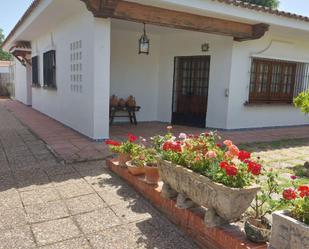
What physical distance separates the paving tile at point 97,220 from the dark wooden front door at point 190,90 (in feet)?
20.2

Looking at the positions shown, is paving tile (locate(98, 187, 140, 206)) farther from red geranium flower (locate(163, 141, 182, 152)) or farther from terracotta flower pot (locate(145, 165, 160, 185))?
red geranium flower (locate(163, 141, 182, 152))

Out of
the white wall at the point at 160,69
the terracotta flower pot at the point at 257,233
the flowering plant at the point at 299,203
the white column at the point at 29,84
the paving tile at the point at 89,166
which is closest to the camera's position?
the flowering plant at the point at 299,203

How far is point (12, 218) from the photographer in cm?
298

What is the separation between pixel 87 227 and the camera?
9.34 feet

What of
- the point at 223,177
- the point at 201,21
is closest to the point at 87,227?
the point at 223,177

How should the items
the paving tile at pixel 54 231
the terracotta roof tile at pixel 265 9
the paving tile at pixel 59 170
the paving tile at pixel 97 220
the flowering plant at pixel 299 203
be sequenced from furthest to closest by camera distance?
1. the terracotta roof tile at pixel 265 9
2. the paving tile at pixel 59 170
3. the paving tile at pixel 97 220
4. the paving tile at pixel 54 231
5. the flowering plant at pixel 299 203

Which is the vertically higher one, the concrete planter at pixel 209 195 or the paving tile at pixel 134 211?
the concrete planter at pixel 209 195

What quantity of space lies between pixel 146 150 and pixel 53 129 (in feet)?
15.3

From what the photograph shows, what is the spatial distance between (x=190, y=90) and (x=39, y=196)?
6.48 meters

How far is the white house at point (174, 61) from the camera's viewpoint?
246 inches

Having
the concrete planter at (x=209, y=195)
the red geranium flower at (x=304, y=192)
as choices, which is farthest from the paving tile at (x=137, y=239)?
the red geranium flower at (x=304, y=192)

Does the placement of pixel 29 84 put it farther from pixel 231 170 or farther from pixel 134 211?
pixel 231 170

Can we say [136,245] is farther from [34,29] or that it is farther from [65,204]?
[34,29]

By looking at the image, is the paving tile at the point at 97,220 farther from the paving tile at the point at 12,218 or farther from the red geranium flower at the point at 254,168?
the red geranium flower at the point at 254,168
